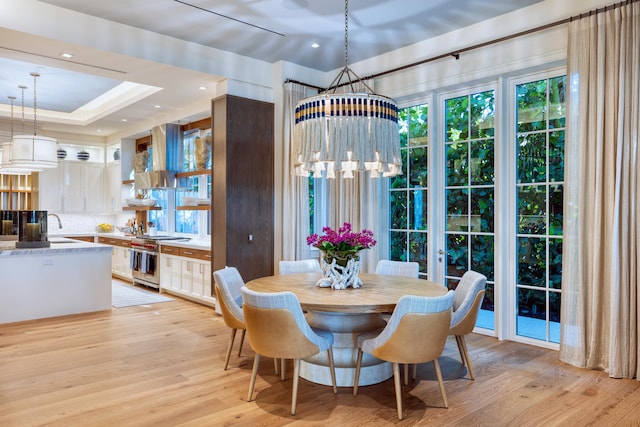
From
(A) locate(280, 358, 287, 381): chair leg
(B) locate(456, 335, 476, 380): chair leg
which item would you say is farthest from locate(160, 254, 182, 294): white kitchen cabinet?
(B) locate(456, 335, 476, 380): chair leg

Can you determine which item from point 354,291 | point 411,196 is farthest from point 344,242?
point 411,196

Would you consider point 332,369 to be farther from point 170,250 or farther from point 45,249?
point 170,250

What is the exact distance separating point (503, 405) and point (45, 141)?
5.89 meters

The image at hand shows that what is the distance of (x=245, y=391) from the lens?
10.5 feet

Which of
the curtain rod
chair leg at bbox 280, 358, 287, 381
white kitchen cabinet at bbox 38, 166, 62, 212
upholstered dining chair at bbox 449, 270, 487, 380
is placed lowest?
chair leg at bbox 280, 358, 287, 381

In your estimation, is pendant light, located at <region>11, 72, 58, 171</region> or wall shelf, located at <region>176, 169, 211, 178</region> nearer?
pendant light, located at <region>11, 72, 58, 171</region>

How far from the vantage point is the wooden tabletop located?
9.62 ft

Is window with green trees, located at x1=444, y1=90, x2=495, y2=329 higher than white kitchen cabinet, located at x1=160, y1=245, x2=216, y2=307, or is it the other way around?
window with green trees, located at x1=444, y1=90, x2=495, y2=329

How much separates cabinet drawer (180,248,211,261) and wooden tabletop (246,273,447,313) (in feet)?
7.16

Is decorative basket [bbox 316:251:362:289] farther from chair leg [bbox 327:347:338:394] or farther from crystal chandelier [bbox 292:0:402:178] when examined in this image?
crystal chandelier [bbox 292:0:402:178]

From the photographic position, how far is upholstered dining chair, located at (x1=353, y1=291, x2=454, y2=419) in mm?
2711

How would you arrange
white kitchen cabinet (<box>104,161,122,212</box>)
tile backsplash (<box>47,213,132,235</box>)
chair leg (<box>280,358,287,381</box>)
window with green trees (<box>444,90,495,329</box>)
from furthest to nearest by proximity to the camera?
tile backsplash (<box>47,213,132,235</box>)
white kitchen cabinet (<box>104,161,122,212</box>)
window with green trees (<box>444,90,495,329</box>)
chair leg (<box>280,358,287,381</box>)

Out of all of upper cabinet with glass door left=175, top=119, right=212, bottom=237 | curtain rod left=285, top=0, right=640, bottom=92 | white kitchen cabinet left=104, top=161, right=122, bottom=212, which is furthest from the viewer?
white kitchen cabinet left=104, top=161, right=122, bottom=212

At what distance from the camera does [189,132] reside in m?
7.33
